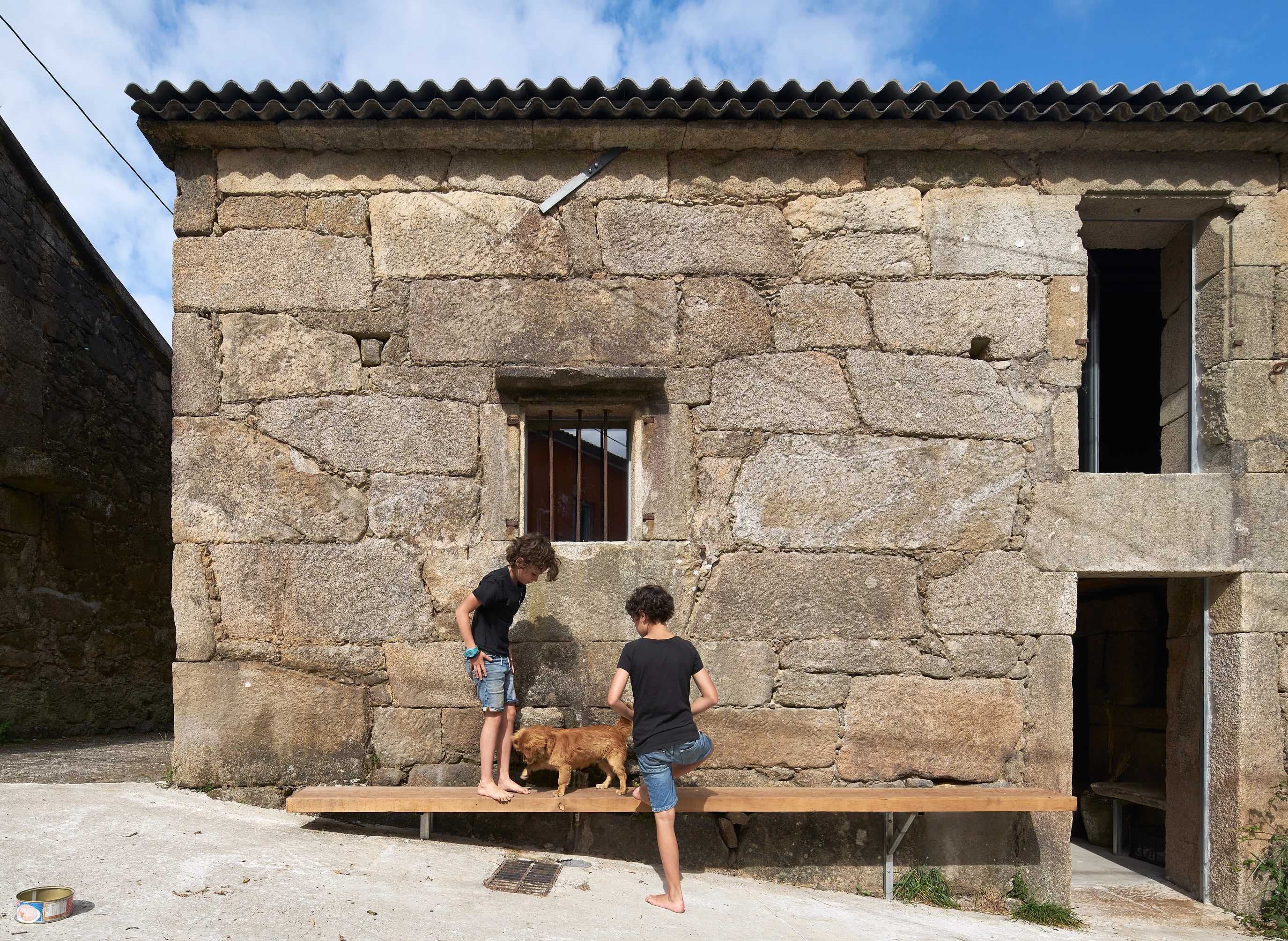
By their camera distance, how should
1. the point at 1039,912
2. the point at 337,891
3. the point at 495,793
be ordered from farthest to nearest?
the point at 1039,912 < the point at 495,793 < the point at 337,891

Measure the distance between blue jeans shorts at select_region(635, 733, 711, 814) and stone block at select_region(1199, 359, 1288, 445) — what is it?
133 inches

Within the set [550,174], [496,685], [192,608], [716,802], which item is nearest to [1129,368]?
[550,174]

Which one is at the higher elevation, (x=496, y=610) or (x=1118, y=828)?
(x=496, y=610)

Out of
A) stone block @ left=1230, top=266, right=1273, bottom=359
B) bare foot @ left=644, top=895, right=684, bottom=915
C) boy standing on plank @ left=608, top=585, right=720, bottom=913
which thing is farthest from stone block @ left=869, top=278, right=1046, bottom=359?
bare foot @ left=644, top=895, right=684, bottom=915

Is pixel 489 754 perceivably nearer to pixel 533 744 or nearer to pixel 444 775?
pixel 533 744

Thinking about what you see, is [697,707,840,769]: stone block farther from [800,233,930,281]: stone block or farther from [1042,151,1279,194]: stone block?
[1042,151,1279,194]: stone block

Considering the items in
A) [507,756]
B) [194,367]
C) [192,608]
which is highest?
[194,367]

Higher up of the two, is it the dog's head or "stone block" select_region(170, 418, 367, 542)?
"stone block" select_region(170, 418, 367, 542)

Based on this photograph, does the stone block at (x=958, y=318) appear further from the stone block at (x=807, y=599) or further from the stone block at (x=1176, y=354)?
the stone block at (x=807, y=599)

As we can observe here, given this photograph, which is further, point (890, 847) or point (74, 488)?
point (74, 488)

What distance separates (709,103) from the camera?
3.84m

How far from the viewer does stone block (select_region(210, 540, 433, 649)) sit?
3912mm

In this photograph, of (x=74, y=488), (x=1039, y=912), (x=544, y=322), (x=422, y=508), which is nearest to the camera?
(x=1039, y=912)

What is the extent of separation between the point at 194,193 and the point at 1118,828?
295 inches
